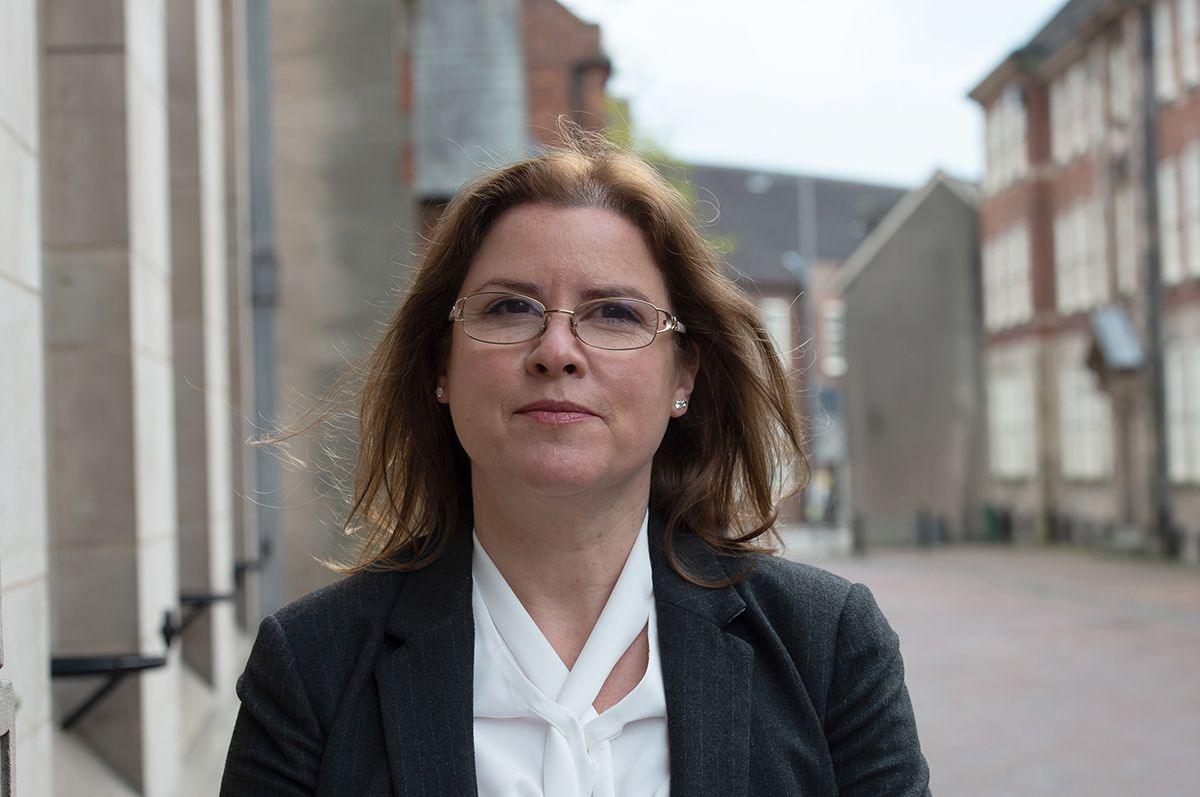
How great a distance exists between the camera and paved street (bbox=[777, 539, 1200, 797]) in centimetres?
895

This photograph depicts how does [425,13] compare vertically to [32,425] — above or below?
above

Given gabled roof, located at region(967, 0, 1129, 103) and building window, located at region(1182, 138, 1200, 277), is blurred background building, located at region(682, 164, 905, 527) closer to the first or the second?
gabled roof, located at region(967, 0, 1129, 103)

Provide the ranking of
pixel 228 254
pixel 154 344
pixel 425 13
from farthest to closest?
1. pixel 425 13
2. pixel 228 254
3. pixel 154 344

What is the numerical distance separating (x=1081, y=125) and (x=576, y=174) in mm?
33801

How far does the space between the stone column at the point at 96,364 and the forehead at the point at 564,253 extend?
2460 millimetres

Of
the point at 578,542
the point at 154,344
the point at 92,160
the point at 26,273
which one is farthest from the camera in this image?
the point at 154,344

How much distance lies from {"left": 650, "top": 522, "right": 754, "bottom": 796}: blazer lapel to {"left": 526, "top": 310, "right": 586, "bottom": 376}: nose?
0.44 meters

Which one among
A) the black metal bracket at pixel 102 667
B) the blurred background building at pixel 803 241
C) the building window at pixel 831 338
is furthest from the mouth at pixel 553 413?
the building window at pixel 831 338

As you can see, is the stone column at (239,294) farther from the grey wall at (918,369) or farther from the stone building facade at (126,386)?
the grey wall at (918,369)

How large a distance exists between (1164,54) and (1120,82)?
2.14 m

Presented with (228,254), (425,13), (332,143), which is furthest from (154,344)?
(425,13)

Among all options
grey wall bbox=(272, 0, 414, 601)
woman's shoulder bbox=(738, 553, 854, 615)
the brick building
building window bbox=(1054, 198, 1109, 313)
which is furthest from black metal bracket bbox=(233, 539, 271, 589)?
building window bbox=(1054, 198, 1109, 313)

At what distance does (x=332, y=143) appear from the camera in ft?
36.8

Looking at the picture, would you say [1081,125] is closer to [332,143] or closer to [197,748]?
[332,143]
